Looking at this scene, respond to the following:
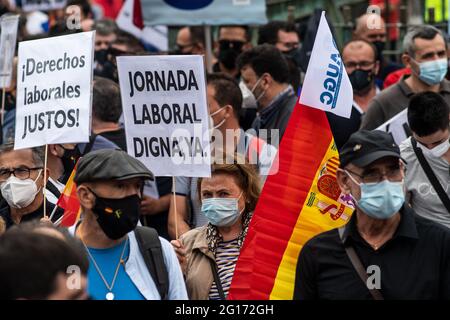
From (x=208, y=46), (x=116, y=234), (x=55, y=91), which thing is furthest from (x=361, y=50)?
(x=116, y=234)

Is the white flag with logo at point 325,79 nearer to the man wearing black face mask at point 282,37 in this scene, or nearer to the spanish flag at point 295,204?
the spanish flag at point 295,204

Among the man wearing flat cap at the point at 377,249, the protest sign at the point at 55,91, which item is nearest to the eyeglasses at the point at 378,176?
the man wearing flat cap at the point at 377,249

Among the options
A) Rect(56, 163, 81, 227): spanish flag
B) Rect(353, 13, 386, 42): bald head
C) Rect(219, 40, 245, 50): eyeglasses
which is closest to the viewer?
Rect(56, 163, 81, 227): spanish flag

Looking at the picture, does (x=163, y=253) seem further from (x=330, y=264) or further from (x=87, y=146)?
(x=87, y=146)

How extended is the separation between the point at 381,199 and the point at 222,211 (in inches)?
63.0

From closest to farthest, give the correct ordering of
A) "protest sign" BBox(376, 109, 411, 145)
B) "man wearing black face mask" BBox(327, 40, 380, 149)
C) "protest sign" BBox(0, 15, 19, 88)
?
"protest sign" BBox(376, 109, 411, 145) → "protest sign" BBox(0, 15, 19, 88) → "man wearing black face mask" BBox(327, 40, 380, 149)

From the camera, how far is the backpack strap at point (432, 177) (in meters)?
7.79

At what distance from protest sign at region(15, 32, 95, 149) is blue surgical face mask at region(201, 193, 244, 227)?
1024 mm

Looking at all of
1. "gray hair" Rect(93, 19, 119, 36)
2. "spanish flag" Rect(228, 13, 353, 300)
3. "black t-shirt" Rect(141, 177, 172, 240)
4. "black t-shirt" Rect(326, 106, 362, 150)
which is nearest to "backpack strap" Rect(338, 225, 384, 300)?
"spanish flag" Rect(228, 13, 353, 300)

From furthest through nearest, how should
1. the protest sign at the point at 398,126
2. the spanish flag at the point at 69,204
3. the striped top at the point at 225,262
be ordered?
the protest sign at the point at 398,126, the spanish flag at the point at 69,204, the striped top at the point at 225,262

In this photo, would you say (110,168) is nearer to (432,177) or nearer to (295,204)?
(295,204)

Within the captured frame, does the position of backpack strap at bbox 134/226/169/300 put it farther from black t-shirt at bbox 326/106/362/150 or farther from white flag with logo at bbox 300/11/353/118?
black t-shirt at bbox 326/106/362/150

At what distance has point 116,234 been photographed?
6109mm

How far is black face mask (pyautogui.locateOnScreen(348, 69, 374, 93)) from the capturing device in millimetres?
11141
